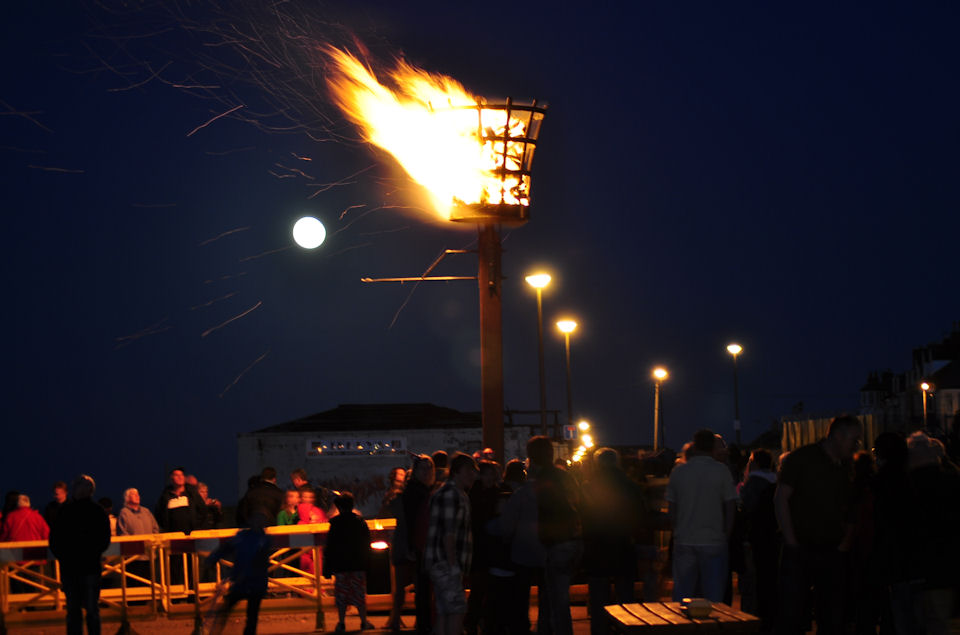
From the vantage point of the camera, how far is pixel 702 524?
32.5 ft

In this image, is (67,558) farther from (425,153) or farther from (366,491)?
(366,491)

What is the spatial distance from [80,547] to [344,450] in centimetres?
4200

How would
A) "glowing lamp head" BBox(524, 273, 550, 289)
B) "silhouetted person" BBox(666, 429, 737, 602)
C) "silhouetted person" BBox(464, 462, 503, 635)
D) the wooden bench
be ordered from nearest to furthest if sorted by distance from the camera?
the wooden bench < "silhouetted person" BBox(666, 429, 737, 602) < "silhouetted person" BBox(464, 462, 503, 635) < "glowing lamp head" BBox(524, 273, 550, 289)

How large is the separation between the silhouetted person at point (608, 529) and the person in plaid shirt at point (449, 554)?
1571 millimetres

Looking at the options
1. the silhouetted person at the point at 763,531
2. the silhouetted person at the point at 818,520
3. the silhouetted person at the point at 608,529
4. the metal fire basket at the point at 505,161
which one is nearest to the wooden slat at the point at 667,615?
the silhouetted person at the point at 818,520

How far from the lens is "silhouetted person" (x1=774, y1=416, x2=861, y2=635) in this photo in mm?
9195

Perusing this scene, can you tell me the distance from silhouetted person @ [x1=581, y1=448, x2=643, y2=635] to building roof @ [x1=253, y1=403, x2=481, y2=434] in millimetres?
42500

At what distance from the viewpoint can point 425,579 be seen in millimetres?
11719

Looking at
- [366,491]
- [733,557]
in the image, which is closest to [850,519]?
[733,557]

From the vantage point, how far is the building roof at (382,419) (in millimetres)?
54281

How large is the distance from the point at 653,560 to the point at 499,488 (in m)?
1.82

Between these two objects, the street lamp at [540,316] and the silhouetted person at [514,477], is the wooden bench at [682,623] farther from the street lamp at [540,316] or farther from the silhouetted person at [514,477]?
the street lamp at [540,316]

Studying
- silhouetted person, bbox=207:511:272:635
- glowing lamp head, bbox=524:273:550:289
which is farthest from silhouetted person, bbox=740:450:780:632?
glowing lamp head, bbox=524:273:550:289

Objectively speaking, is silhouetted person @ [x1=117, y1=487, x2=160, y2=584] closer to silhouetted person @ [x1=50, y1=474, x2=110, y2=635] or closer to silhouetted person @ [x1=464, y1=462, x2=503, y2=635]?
silhouetted person @ [x1=50, y1=474, x2=110, y2=635]
